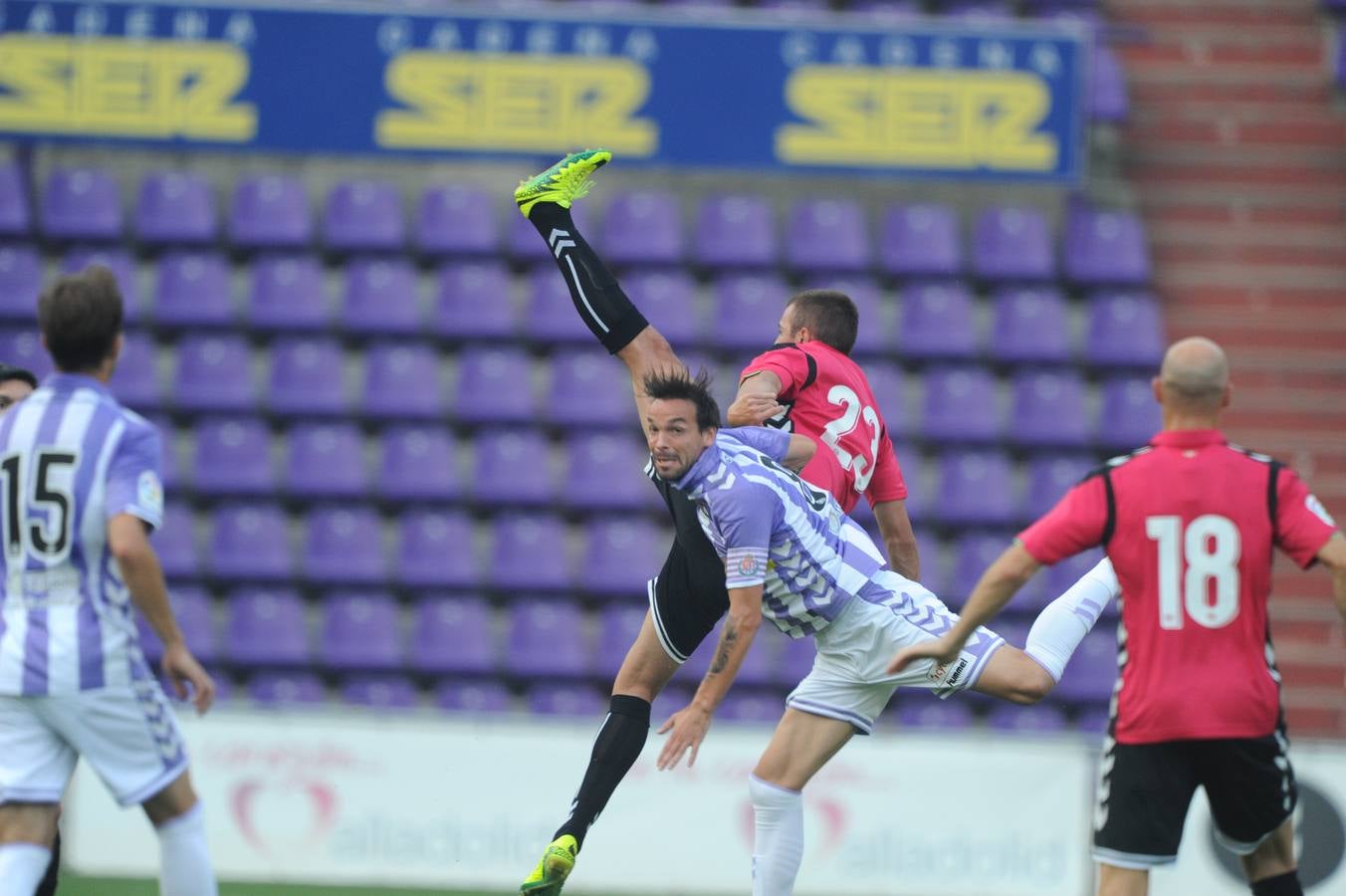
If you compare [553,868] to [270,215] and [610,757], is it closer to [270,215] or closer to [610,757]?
[610,757]

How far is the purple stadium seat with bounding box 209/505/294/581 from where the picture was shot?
38.4 feet

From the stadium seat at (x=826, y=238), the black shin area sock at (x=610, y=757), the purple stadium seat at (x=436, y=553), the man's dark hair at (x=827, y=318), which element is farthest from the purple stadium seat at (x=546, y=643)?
the man's dark hair at (x=827, y=318)

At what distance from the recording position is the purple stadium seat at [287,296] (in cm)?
1252

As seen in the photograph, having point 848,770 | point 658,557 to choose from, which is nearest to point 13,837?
point 848,770

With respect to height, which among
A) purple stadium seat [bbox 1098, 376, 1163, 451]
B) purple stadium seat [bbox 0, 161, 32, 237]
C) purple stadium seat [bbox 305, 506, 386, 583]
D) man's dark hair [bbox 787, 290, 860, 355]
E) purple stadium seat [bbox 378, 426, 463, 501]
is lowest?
purple stadium seat [bbox 305, 506, 386, 583]

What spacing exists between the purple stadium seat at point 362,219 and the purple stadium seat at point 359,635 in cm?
273

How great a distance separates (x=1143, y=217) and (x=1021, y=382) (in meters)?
2.08

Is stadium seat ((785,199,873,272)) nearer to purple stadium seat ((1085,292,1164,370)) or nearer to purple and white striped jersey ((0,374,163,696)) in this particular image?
purple stadium seat ((1085,292,1164,370))

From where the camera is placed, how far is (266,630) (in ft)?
37.6

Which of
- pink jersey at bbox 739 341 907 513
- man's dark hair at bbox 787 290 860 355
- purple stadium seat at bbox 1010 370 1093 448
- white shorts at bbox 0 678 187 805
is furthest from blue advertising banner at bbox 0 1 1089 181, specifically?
white shorts at bbox 0 678 187 805

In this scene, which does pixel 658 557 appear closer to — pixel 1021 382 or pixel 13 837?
pixel 1021 382

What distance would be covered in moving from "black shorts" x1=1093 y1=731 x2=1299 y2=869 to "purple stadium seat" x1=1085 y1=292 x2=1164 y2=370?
7.91m

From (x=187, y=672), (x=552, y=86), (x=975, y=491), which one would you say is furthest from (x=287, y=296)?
(x=187, y=672)

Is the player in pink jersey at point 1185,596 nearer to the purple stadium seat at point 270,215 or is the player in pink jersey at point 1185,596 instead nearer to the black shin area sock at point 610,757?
the black shin area sock at point 610,757
